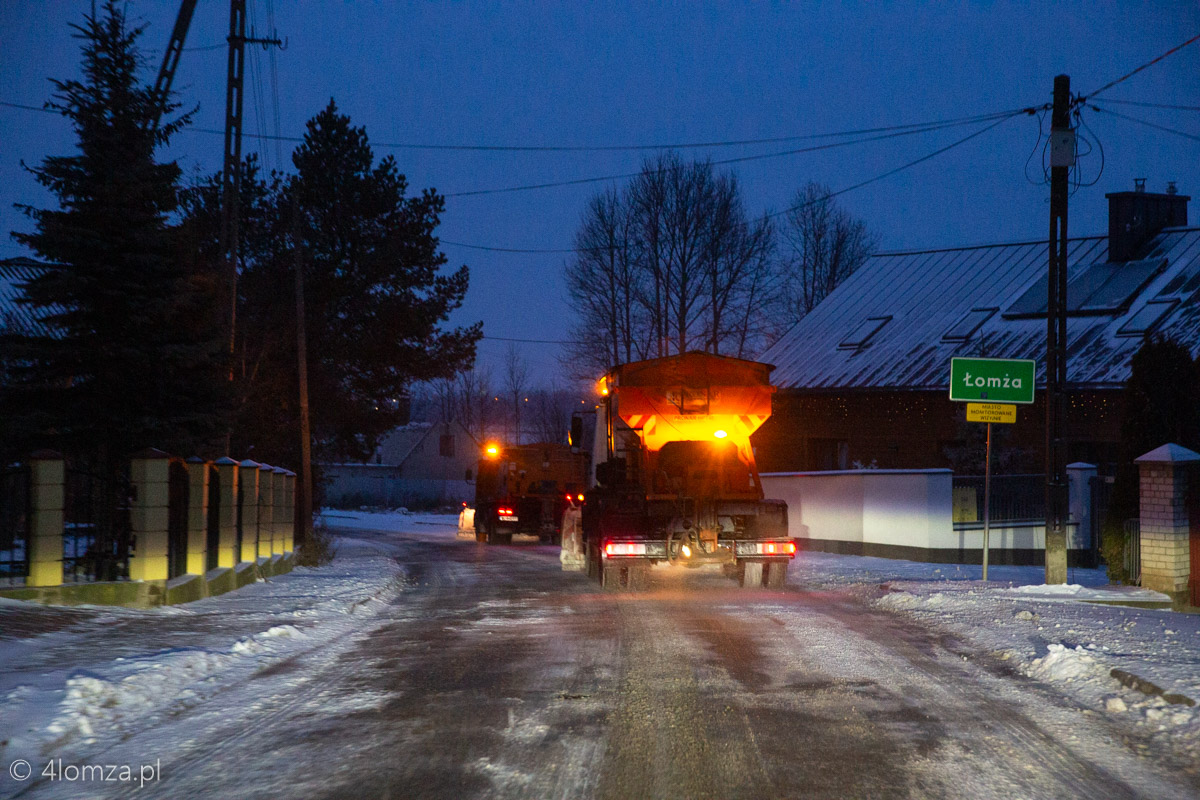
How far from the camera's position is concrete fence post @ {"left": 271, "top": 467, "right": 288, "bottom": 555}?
19422 mm

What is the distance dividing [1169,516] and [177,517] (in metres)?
13.1

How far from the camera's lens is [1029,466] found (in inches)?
1128

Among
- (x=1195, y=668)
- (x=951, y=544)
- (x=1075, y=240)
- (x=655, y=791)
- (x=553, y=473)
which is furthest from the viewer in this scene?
(x=1075, y=240)

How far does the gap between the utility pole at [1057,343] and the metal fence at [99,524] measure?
41.8 ft

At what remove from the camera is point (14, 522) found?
37.5 feet

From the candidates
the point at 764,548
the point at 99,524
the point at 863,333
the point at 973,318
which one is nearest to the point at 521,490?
the point at 863,333

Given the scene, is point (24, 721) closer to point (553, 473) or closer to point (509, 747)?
point (509, 747)

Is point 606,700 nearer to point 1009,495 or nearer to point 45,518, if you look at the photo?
point 45,518

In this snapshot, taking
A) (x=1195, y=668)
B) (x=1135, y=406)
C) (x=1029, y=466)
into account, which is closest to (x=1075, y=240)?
(x=1029, y=466)

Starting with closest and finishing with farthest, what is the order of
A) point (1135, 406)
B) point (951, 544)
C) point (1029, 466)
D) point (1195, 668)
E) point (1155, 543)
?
point (1195, 668) < point (1155, 543) < point (1135, 406) < point (951, 544) < point (1029, 466)

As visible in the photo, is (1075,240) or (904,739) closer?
(904,739)

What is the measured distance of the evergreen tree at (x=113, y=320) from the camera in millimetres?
15773

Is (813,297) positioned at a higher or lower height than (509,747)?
higher

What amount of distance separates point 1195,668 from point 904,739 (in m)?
3.66
